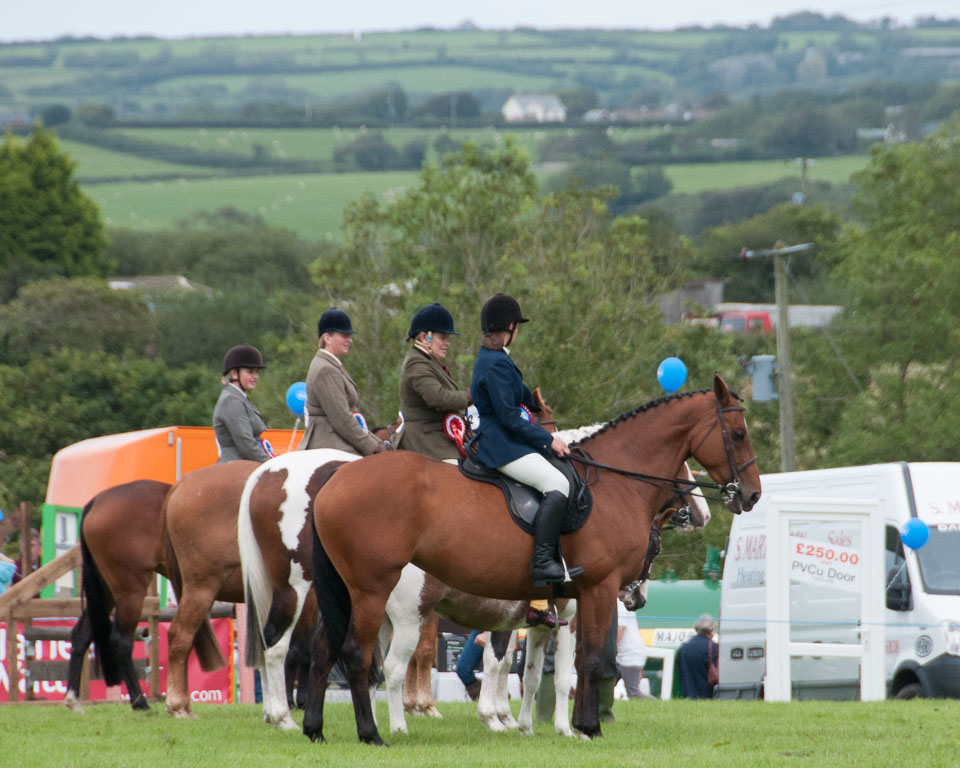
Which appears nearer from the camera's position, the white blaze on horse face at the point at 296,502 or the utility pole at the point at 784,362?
the white blaze on horse face at the point at 296,502

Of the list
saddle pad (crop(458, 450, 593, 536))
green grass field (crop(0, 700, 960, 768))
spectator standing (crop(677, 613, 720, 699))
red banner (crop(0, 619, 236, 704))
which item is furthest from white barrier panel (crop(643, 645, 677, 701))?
saddle pad (crop(458, 450, 593, 536))

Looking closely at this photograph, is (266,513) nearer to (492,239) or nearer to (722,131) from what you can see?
(492,239)

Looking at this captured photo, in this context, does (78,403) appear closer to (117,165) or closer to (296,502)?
(296,502)

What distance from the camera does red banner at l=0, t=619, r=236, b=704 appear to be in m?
14.7

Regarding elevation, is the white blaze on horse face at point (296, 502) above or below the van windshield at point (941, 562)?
above

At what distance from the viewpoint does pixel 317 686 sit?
9.45 meters

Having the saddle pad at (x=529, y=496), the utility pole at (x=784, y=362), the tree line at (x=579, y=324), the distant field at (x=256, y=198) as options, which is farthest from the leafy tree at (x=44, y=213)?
the saddle pad at (x=529, y=496)

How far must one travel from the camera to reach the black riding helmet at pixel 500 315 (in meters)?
9.57

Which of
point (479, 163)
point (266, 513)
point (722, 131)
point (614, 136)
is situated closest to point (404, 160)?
point (614, 136)

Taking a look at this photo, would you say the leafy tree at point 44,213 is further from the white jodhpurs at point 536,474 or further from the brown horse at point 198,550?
the white jodhpurs at point 536,474

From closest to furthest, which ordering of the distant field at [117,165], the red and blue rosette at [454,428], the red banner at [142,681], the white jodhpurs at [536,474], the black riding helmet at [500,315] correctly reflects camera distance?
the white jodhpurs at [536,474] → the black riding helmet at [500,315] → the red and blue rosette at [454,428] → the red banner at [142,681] → the distant field at [117,165]

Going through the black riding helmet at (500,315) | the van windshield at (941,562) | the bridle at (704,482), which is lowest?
the van windshield at (941,562)

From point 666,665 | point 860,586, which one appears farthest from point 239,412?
point 666,665

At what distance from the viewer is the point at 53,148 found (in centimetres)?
9650
